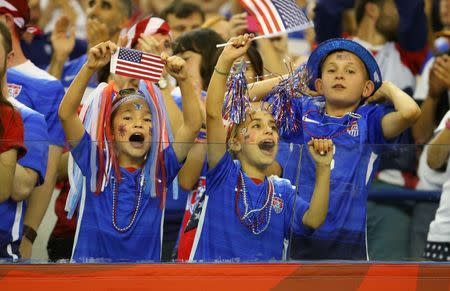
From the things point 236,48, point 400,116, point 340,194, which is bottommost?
point 340,194

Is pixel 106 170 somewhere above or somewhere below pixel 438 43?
below

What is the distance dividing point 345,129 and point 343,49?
46 cm

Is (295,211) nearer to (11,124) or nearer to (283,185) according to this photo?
(283,185)

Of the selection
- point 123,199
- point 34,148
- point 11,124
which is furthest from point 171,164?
point 11,124

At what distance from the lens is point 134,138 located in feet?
18.3

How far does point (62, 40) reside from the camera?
27.3 feet

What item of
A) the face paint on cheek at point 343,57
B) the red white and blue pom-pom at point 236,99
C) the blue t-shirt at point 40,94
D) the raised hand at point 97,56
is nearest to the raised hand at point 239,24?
the blue t-shirt at point 40,94

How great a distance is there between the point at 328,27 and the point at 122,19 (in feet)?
5.04

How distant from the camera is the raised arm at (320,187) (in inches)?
206

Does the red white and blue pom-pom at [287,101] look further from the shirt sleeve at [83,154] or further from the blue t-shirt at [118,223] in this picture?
the shirt sleeve at [83,154]

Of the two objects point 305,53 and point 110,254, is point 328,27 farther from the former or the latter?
point 110,254

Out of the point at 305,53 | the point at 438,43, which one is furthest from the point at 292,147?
the point at 305,53

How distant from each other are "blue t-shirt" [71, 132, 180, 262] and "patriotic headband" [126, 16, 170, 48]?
198 centimetres

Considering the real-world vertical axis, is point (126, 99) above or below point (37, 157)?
above
